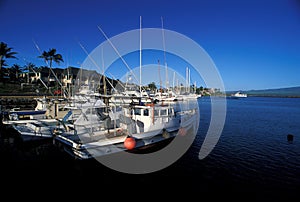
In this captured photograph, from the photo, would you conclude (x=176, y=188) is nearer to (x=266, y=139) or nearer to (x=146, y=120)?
(x=146, y=120)

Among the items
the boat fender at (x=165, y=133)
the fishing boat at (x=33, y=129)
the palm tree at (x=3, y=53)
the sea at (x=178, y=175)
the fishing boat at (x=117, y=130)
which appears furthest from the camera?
the palm tree at (x=3, y=53)

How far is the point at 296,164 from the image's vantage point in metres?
12.9

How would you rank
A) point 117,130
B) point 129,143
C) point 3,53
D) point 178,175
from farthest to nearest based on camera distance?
point 3,53 → point 117,130 → point 129,143 → point 178,175

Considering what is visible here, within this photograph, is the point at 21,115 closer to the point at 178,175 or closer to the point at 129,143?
the point at 129,143

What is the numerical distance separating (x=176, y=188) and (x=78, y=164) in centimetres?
718

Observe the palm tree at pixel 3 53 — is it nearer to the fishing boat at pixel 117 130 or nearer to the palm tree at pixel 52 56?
the palm tree at pixel 52 56

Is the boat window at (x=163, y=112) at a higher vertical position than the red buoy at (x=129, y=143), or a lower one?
higher

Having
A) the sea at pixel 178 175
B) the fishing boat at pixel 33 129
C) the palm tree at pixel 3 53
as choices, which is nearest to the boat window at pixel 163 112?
the sea at pixel 178 175

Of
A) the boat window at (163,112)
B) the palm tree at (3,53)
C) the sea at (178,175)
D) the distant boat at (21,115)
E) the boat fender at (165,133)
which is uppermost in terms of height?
the palm tree at (3,53)

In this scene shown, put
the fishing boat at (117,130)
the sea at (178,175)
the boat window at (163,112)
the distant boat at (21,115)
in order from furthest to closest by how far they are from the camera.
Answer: the distant boat at (21,115) → the boat window at (163,112) → the fishing boat at (117,130) → the sea at (178,175)

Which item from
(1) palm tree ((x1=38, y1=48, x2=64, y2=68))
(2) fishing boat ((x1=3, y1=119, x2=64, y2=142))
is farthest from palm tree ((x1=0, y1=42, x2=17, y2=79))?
(2) fishing boat ((x1=3, y1=119, x2=64, y2=142))

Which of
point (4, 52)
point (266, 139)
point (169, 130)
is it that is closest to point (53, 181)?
point (169, 130)

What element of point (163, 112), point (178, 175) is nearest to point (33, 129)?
point (163, 112)

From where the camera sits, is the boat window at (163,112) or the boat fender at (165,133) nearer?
the boat fender at (165,133)
